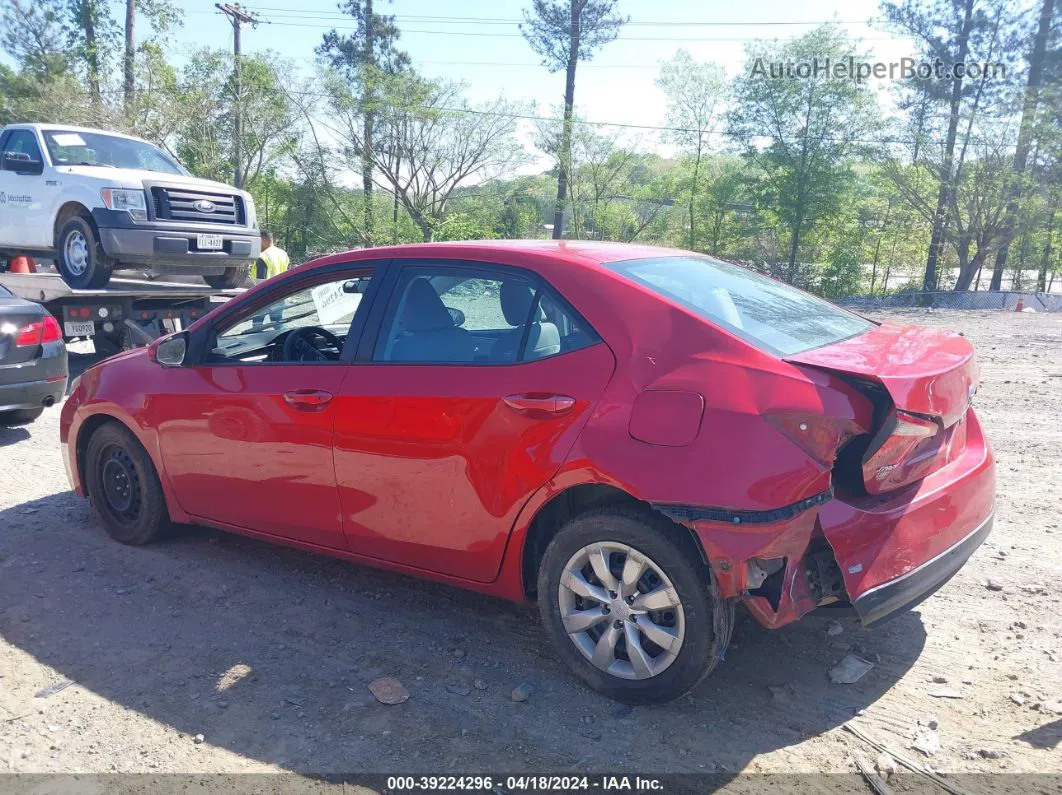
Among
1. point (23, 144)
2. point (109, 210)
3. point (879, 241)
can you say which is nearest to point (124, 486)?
point (109, 210)

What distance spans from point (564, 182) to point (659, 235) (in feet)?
14.8

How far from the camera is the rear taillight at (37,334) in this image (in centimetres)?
698

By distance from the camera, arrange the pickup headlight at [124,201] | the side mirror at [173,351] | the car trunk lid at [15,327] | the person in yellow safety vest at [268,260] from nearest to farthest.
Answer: the side mirror at [173,351] → the car trunk lid at [15,327] → the pickup headlight at [124,201] → the person in yellow safety vest at [268,260]

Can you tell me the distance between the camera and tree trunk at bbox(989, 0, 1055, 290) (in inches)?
1148

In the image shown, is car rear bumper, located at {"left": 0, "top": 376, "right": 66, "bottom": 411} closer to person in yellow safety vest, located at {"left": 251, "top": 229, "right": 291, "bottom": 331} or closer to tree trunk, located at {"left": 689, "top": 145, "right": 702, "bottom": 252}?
person in yellow safety vest, located at {"left": 251, "top": 229, "right": 291, "bottom": 331}

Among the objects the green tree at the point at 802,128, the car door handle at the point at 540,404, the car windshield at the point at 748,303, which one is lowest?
the car door handle at the point at 540,404

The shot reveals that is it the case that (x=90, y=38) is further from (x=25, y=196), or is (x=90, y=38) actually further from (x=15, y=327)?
(x=15, y=327)

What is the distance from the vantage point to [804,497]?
110 inches

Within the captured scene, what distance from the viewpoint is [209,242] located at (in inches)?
399

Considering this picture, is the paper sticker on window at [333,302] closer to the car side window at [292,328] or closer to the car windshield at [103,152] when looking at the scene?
the car side window at [292,328]

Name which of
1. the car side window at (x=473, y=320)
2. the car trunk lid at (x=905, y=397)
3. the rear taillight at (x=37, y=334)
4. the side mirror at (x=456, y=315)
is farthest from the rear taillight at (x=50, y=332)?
the car trunk lid at (x=905, y=397)

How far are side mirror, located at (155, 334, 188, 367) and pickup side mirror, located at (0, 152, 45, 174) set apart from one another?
7269 mm

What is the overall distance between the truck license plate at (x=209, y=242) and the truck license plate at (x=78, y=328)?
59.6 inches

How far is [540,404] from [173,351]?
7.58 feet
